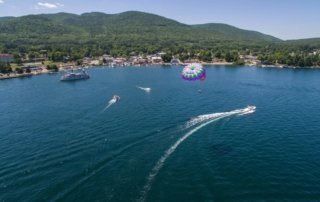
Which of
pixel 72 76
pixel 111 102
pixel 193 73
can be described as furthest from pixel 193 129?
pixel 72 76

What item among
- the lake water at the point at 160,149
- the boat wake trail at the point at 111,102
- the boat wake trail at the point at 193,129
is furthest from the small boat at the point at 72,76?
the boat wake trail at the point at 193,129

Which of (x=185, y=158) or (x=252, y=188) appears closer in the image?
(x=252, y=188)

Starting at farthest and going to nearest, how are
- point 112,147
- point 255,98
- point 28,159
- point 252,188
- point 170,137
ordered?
point 255,98, point 170,137, point 112,147, point 28,159, point 252,188

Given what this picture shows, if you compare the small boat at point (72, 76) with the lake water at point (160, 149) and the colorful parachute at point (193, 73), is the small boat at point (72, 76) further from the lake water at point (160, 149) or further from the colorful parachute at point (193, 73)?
the colorful parachute at point (193, 73)

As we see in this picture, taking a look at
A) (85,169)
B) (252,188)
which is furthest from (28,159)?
(252,188)

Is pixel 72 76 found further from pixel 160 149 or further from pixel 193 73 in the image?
pixel 160 149

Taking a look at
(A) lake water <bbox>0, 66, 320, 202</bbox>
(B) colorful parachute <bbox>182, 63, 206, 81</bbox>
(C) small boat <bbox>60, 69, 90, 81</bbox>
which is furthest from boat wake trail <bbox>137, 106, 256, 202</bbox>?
(C) small boat <bbox>60, 69, 90, 81</bbox>

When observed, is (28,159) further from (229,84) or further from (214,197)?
(229,84)

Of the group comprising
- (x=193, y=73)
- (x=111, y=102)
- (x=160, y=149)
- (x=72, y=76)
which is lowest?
(x=72, y=76)
